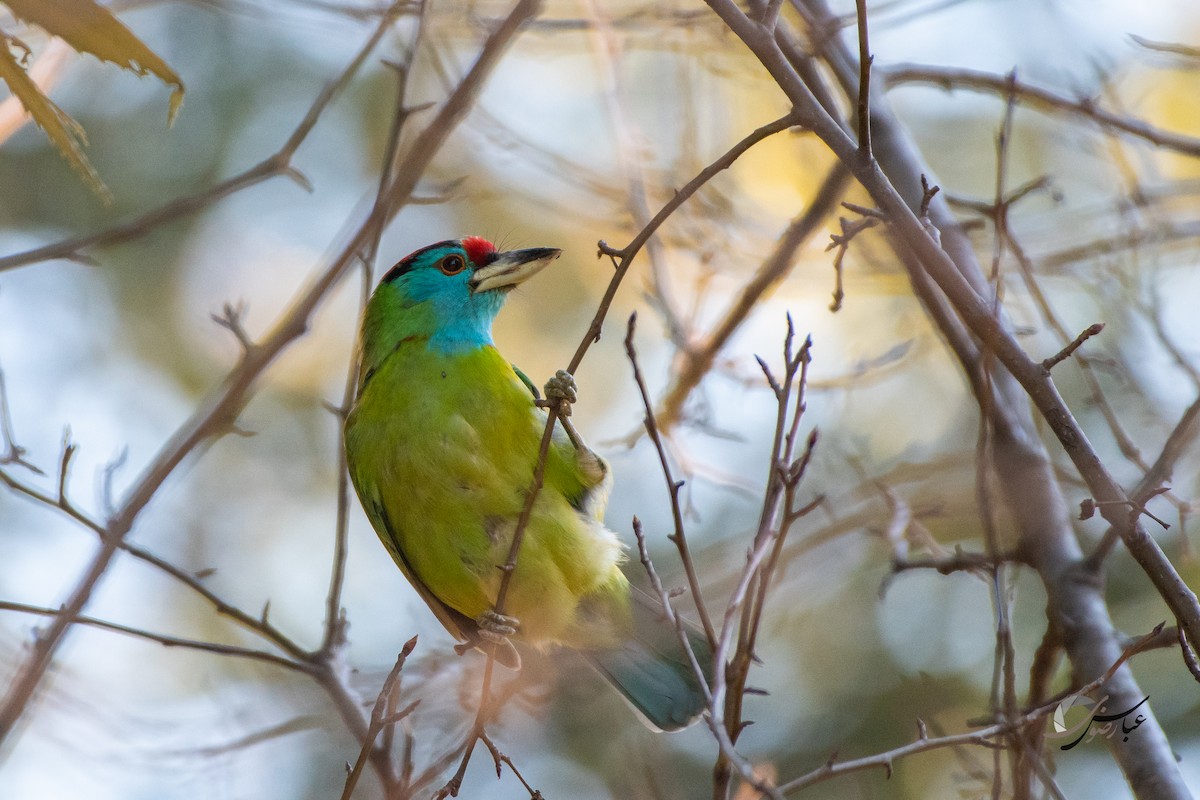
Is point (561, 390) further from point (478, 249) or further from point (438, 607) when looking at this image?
point (478, 249)

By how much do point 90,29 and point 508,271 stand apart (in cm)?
229

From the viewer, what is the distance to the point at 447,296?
4.26 meters

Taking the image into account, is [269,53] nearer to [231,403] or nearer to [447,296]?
[447,296]

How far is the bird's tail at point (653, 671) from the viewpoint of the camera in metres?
4.27

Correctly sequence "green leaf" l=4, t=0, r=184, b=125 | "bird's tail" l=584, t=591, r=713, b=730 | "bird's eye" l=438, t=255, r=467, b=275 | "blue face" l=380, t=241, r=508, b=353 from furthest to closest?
"bird's eye" l=438, t=255, r=467, b=275 → "bird's tail" l=584, t=591, r=713, b=730 → "blue face" l=380, t=241, r=508, b=353 → "green leaf" l=4, t=0, r=184, b=125

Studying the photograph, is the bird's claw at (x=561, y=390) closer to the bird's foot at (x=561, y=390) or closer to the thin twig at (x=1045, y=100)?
the bird's foot at (x=561, y=390)

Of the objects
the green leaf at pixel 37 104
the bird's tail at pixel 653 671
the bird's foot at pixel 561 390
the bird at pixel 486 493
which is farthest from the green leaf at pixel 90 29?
the bird's tail at pixel 653 671

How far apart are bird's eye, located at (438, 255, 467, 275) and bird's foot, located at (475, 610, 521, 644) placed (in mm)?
1269

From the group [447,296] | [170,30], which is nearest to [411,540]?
[447,296]

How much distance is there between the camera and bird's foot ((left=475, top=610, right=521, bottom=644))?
3.72 metres

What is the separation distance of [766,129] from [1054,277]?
3550mm
